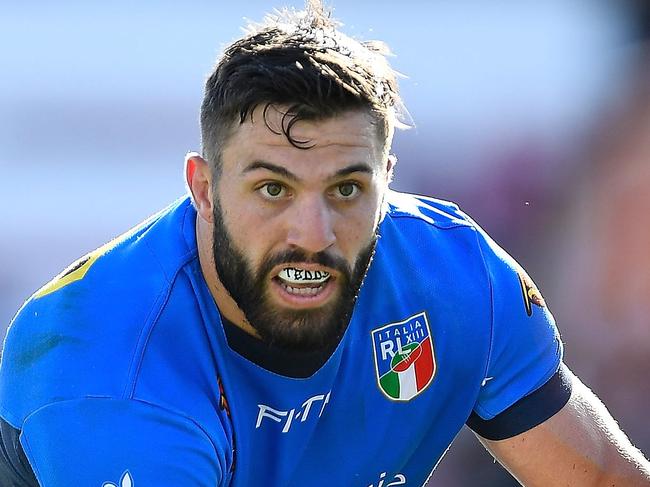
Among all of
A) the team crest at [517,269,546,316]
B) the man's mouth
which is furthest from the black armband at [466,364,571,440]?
the man's mouth

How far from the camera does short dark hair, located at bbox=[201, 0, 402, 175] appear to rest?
8.71 ft

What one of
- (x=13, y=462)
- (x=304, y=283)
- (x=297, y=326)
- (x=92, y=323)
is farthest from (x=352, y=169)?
(x=13, y=462)

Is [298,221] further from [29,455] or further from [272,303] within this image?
[29,455]

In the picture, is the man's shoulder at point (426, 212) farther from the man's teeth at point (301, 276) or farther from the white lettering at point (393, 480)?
the white lettering at point (393, 480)

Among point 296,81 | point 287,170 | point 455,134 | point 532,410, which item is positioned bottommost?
point 455,134

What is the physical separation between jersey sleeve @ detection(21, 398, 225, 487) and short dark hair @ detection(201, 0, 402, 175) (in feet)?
1.97

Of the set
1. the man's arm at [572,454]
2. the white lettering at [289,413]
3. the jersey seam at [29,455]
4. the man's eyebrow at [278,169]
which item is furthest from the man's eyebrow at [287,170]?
the man's arm at [572,454]

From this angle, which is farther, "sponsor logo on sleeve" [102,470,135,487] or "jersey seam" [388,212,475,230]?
"jersey seam" [388,212,475,230]

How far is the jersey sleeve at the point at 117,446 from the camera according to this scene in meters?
2.54

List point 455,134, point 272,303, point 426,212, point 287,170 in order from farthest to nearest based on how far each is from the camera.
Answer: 1. point 455,134
2. point 426,212
3. point 272,303
4. point 287,170

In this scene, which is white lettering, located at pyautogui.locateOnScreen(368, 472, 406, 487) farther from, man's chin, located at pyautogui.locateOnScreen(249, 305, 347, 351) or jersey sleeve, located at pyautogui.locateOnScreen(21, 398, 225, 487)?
jersey sleeve, located at pyautogui.locateOnScreen(21, 398, 225, 487)

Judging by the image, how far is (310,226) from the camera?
2637 millimetres

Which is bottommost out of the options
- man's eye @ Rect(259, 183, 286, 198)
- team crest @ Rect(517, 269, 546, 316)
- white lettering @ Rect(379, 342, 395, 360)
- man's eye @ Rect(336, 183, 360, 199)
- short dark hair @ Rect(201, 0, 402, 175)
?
white lettering @ Rect(379, 342, 395, 360)

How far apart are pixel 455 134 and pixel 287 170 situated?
315 centimetres
